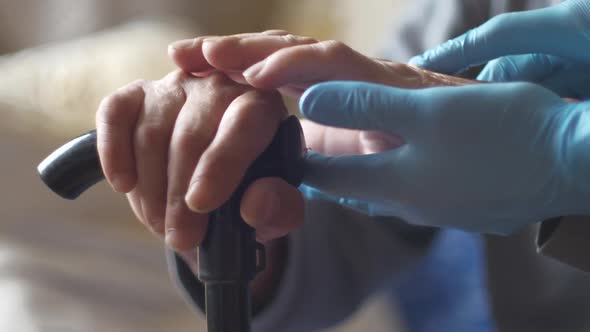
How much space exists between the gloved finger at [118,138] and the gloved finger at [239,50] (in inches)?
1.9

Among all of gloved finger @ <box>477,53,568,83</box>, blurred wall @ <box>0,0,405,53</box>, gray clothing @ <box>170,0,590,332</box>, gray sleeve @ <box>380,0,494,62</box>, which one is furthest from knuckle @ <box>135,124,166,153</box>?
blurred wall @ <box>0,0,405,53</box>

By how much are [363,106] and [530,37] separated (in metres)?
0.19

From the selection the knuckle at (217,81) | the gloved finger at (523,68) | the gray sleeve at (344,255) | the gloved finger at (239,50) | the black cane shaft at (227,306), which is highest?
the gloved finger at (239,50)

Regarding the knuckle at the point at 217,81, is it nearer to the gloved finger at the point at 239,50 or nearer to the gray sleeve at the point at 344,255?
the gloved finger at the point at 239,50

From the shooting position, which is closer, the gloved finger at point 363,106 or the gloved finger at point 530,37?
the gloved finger at point 363,106

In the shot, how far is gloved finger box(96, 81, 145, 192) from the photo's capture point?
0.34m

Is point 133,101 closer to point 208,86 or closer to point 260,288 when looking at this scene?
point 208,86

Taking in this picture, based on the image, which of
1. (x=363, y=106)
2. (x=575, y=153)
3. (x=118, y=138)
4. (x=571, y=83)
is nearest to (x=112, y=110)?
(x=118, y=138)

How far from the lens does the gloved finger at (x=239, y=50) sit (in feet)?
1.15

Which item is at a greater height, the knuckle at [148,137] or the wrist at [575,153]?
the knuckle at [148,137]

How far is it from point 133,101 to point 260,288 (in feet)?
0.77

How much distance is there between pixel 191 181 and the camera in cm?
32

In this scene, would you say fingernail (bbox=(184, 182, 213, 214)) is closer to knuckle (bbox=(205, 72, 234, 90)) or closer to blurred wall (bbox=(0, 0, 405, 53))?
knuckle (bbox=(205, 72, 234, 90))

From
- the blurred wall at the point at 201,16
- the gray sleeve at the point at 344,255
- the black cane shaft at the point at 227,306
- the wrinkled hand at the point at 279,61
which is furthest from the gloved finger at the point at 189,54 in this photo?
the blurred wall at the point at 201,16
